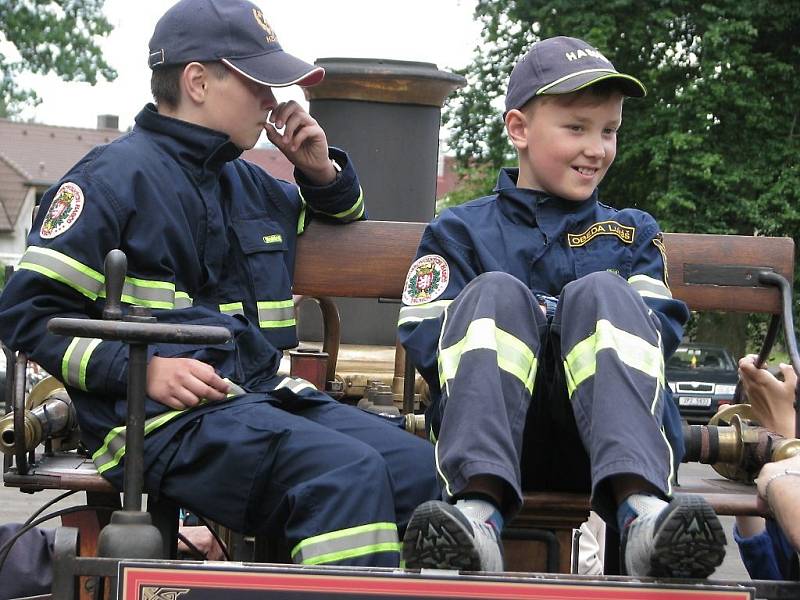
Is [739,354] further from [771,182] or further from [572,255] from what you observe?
[572,255]

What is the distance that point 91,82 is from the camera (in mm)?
24906

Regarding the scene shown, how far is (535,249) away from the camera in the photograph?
3.34 metres

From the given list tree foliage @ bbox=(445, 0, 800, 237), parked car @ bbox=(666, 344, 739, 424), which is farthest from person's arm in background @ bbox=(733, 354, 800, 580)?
tree foliage @ bbox=(445, 0, 800, 237)

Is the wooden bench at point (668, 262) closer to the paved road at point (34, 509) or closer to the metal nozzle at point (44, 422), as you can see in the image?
the metal nozzle at point (44, 422)

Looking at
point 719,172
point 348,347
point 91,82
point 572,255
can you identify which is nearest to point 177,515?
point 572,255

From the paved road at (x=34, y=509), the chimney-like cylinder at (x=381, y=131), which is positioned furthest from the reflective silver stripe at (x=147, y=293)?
the paved road at (x=34, y=509)

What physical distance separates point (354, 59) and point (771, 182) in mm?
15780

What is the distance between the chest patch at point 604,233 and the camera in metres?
3.34

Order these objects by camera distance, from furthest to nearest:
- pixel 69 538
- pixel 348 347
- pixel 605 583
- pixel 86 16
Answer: pixel 86 16, pixel 348 347, pixel 69 538, pixel 605 583

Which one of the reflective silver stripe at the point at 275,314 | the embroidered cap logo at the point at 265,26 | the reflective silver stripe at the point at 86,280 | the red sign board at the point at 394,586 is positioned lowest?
the red sign board at the point at 394,586

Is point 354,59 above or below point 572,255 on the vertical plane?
above

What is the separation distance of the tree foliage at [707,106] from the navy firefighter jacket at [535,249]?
17.7 meters

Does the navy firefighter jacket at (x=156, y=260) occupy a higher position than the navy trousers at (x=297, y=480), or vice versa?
the navy firefighter jacket at (x=156, y=260)

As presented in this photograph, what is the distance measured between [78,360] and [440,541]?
1095 mm
